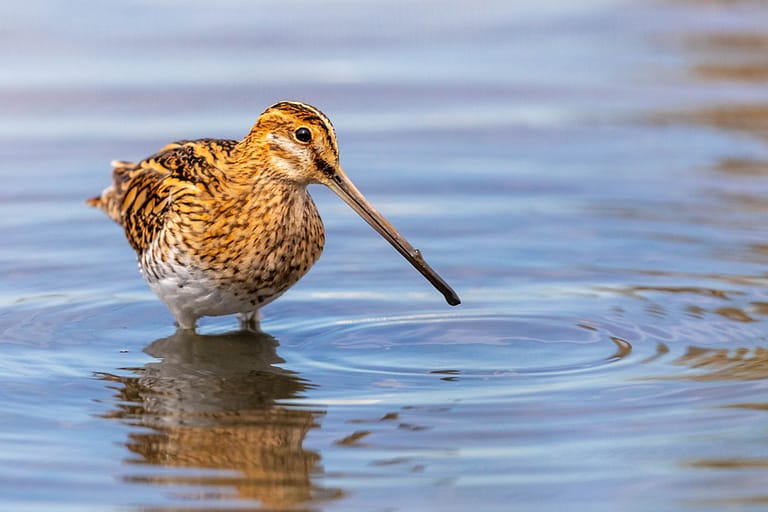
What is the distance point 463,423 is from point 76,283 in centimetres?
356

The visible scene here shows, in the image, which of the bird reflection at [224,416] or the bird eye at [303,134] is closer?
the bird reflection at [224,416]

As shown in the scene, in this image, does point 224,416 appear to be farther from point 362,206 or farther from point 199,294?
point 362,206

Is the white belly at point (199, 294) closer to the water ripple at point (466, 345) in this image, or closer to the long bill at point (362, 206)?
the water ripple at point (466, 345)

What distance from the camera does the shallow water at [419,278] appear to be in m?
6.71

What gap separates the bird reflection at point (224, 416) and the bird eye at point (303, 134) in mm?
1234

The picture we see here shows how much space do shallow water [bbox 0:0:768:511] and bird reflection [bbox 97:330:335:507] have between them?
20mm

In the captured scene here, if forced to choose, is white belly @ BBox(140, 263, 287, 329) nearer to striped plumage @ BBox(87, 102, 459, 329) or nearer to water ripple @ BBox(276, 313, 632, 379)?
striped plumage @ BBox(87, 102, 459, 329)

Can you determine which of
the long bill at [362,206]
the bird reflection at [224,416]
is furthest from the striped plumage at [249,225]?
the bird reflection at [224,416]

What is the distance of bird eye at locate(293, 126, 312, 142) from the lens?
26.6 ft

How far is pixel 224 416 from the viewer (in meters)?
7.55

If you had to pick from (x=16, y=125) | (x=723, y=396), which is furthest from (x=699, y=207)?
(x=16, y=125)

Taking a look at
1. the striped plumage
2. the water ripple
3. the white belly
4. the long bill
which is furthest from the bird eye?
the water ripple

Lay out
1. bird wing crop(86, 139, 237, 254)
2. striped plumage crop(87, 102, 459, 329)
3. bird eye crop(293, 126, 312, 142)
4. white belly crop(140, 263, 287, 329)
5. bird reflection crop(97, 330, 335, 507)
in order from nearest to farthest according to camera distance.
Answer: bird reflection crop(97, 330, 335, 507), bird eye crop(293, 126, 312, 142), striped plumage crop(87, 102, 459, 329), white belly crop(140, 263, 287, 329), bird wing crop(86, 139, 237, 254)

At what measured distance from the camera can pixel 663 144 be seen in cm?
1262
